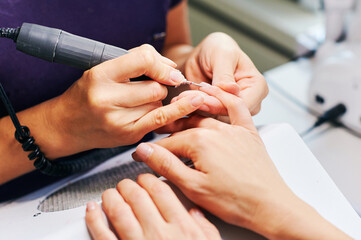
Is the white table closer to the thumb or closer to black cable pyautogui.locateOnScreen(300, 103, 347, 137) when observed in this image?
black cable pyautogui.locateOnScreen(300, 103, 347, 137)

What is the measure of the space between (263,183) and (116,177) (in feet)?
0.83

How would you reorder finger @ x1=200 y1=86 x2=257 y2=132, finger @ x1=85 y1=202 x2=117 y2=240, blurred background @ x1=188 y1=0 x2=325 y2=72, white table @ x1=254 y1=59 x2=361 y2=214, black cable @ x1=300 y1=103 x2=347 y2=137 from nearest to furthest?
1. finger @ x1=85 y1=202 x2=117 y2=240
2. finger @ x1=200 y1=86 x2=257 y2=132
3. white table @ x1=254 y1=59 x2=361 y2=214
4. black cable @ x1=300 y1=103 x2=347 y2=137
5. blurred background @ x1=188 y1=0 x2=325 y2=72

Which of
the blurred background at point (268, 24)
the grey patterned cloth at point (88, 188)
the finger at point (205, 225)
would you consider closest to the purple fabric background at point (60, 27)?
the grey patterned cloth at point (88, 188)

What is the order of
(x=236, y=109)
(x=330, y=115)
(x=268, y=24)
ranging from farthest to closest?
(x=268, y=24)
(x=330, y=115)
(x=236, y=109)

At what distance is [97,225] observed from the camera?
374 mm

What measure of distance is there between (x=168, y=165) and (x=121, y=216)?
84 mm

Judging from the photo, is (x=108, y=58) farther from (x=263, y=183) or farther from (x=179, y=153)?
(x=263, y=183)

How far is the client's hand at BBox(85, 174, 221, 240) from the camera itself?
37 centimetres

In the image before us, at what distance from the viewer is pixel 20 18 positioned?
0.56 meters

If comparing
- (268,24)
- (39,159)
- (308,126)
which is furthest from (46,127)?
(268,24)

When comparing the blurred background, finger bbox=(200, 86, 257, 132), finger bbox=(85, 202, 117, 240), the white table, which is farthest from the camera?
the blurred background

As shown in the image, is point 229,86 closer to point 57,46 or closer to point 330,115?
point 57,46

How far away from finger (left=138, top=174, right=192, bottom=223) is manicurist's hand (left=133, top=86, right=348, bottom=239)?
0.06ft

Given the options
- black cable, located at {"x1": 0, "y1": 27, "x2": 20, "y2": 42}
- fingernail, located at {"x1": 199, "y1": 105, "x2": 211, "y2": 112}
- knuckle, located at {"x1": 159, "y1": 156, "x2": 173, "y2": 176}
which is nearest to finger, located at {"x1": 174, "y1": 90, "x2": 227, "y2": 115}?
fingernail, located at {"x1": 199, "y1": 105, "x2": 211, "y2": 112}
